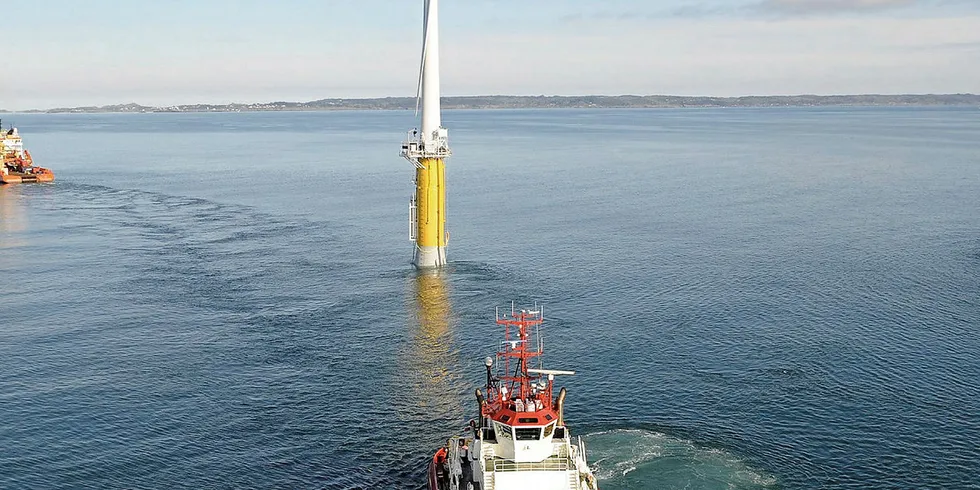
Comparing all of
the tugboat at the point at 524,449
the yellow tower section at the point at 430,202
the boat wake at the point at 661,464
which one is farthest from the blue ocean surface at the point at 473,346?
the tugboat at the point at 524,449

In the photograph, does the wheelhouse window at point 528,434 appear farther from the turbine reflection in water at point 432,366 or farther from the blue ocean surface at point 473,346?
the turbine reflection in water at point 432,366

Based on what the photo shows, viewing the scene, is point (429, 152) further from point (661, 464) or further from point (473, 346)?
point (661, 464)

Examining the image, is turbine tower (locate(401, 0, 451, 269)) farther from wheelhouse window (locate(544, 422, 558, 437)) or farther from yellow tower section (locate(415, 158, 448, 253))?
wheelhouse window (locate(544, 422, 558, 437))

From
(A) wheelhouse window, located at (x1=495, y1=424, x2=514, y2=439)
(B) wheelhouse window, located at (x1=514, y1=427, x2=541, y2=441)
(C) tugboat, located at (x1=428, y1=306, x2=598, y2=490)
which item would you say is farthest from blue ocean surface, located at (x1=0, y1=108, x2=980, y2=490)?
(A) wheelhouse window, located at (x1=495, y1=424, x2=514, y2=439)

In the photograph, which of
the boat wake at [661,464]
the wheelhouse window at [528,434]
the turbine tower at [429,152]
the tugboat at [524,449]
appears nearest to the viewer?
the tugboat at [524,449]

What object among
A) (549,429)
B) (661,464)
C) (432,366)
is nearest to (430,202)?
(432,366)
